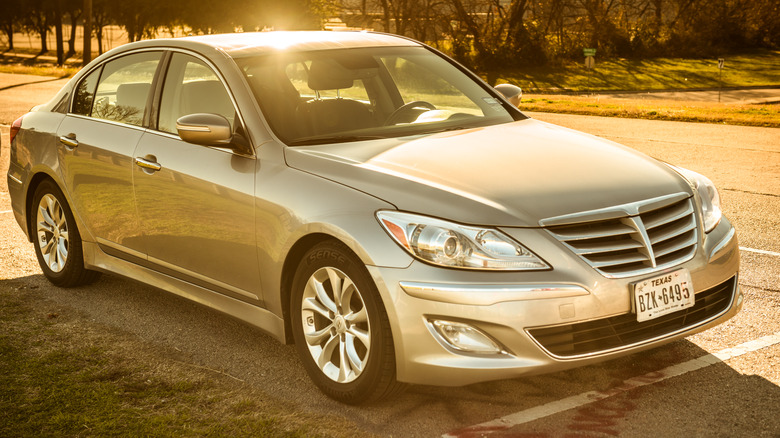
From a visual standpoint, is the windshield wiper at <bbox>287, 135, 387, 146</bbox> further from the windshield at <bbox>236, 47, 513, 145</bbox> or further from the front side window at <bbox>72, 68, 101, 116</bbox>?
the front side window at <bbox>72, 68, 101, 116</bbox>

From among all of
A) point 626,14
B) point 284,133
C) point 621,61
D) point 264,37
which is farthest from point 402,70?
point 626,14

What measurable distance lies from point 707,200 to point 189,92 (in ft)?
9.50

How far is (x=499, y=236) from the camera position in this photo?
3.82 m

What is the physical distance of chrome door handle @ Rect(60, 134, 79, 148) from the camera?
Answer: 19.6 ft

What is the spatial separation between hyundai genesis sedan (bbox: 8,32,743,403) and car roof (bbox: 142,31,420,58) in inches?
0.8

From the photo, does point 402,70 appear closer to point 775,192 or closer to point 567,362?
point 567,362

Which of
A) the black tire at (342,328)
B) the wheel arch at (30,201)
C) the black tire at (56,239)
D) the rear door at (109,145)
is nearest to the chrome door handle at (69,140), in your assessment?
the rear door at (109,145)

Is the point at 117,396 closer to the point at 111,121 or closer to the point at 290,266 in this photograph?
the point at 290,266

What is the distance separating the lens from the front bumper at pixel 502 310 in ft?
12.1

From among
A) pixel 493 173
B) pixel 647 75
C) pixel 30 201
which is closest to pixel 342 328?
pixel 493 173

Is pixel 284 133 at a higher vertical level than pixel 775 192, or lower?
higher

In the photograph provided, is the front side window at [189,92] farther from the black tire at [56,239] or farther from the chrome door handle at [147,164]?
the black tire at [56,239]

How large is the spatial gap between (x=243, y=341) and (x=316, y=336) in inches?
42.1

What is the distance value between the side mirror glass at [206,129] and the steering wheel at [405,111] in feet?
3.03
